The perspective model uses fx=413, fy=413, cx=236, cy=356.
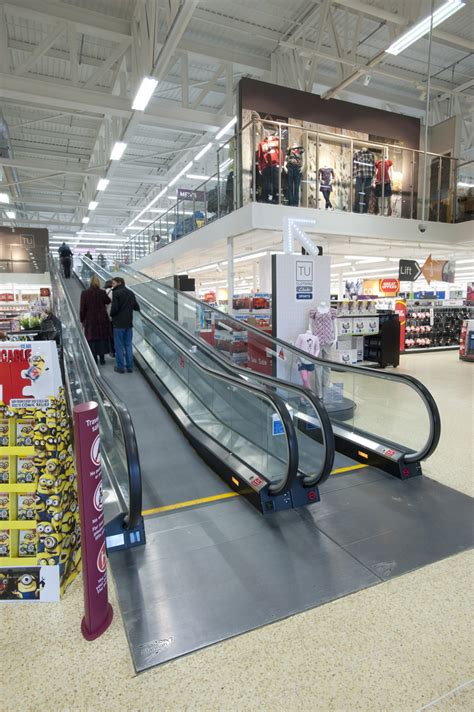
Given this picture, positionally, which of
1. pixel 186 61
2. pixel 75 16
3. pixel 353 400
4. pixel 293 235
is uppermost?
pixel 75 16

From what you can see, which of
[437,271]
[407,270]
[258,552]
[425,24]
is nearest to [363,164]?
[425,24]

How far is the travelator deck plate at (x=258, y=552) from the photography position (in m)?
2.19

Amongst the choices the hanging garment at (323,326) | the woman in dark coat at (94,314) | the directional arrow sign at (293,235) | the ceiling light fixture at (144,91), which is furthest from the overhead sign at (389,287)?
the woman in dark coat at (94,314)

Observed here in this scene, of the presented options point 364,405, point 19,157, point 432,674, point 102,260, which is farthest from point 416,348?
point 19,157

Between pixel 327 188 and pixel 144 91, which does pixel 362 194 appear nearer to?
pixel 327 188

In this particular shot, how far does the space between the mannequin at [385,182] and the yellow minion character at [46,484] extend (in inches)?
403

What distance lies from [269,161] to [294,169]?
59cm

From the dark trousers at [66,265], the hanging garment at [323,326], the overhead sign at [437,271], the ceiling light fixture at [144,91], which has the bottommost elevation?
the hanging garment at [323,326]

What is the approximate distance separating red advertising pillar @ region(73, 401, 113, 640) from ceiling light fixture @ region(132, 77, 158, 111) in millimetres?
7155

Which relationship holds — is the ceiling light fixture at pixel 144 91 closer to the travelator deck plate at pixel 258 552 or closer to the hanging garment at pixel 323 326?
the hanging garment at pixel 323 326

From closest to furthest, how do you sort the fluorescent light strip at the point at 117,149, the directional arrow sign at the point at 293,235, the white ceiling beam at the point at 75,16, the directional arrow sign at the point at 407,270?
the directional arrow sign at the point at 293,235, the white ceiling beam at the point at 75,16, the fluorescent light strip at the point at 117,149, the directional arrow sign at the point at 407,270

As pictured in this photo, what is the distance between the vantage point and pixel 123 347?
6473 mm

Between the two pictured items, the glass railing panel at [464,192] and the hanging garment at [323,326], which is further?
the glass railing panel at [464,192]

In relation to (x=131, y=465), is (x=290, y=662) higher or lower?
lower
